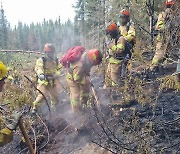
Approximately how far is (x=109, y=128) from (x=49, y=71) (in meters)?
3.06

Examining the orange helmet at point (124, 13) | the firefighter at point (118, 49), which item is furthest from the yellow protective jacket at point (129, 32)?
the orange helmet at point (124, 13)

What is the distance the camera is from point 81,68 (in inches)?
267

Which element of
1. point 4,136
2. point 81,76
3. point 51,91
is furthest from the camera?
point 51,91

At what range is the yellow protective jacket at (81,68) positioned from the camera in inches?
267

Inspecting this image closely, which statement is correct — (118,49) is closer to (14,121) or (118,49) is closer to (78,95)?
(78,95)

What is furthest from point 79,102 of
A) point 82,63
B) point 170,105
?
point 170,105

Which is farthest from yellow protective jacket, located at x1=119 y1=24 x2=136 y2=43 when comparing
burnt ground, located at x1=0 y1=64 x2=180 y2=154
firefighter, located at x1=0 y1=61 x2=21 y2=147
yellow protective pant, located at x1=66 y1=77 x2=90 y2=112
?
firefighter, located at x1=0 y1=61 x2=21 y2=147

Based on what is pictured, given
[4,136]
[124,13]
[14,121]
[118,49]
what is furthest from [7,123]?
[124,13]

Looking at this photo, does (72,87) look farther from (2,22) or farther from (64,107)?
(2,22)

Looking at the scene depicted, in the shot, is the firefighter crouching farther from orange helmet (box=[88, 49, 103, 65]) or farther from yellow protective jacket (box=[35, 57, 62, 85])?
yellow protective jacket (box=[35, 57, 62, 85])

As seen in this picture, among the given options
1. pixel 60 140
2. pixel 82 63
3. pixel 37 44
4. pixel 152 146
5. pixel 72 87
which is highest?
pixel 82 63

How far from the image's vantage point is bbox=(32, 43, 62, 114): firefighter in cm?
804

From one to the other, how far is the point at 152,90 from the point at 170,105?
1.01 metres

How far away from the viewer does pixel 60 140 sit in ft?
21.4
